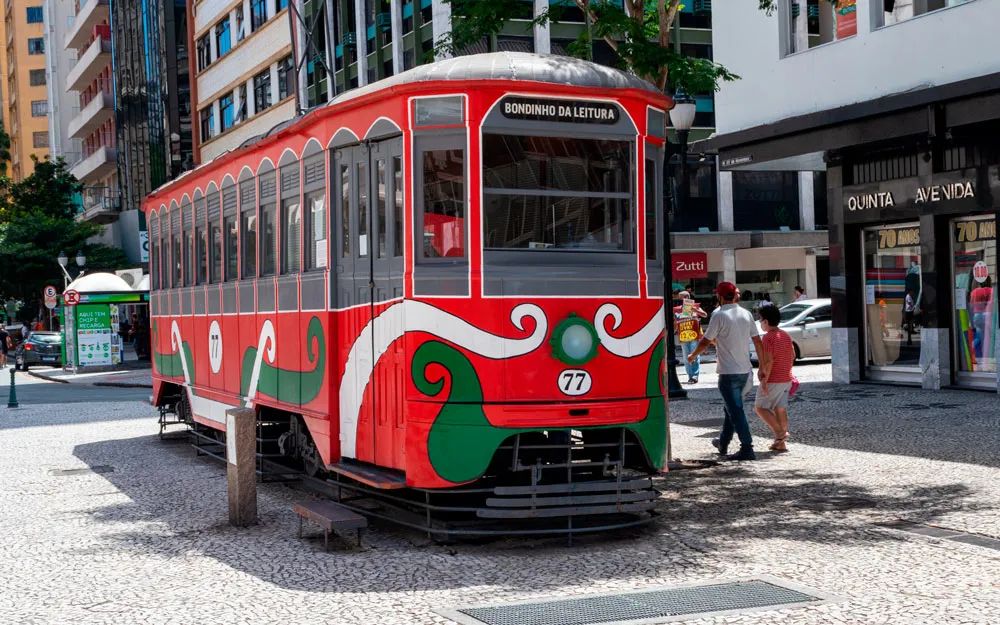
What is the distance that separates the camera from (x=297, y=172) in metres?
11.2

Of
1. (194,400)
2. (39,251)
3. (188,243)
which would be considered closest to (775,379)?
(194,400)

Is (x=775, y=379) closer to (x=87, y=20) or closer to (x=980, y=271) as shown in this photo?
(x=980, y=271)

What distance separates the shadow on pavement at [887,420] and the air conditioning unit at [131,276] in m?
29.5

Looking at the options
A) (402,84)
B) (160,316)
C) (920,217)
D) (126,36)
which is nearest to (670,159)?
(920,217)

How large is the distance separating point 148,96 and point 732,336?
181ft

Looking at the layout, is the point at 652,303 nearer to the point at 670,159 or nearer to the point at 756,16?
the point at 670,159

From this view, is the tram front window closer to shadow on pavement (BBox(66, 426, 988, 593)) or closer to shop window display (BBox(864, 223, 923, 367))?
shadow on pavement (BBox(66, 426, 988, 593))

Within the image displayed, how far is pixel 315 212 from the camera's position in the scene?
1080 centimetres

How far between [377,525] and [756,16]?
15.1 meters

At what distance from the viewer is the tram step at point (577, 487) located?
8.79 meters

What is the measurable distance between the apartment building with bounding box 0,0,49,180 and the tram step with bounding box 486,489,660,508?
11175cm

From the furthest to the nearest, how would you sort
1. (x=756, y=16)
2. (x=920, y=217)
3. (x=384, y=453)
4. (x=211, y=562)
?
(x=756, y=16) < (x=920, y=217) < (x=384, y=453) < (x=211, y=562)

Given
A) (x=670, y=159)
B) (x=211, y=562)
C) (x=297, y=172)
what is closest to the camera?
(x=211, y=562)

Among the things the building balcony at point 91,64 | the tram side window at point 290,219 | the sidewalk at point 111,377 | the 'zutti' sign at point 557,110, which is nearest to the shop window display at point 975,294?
the 'zutti' sign at point 557,110
